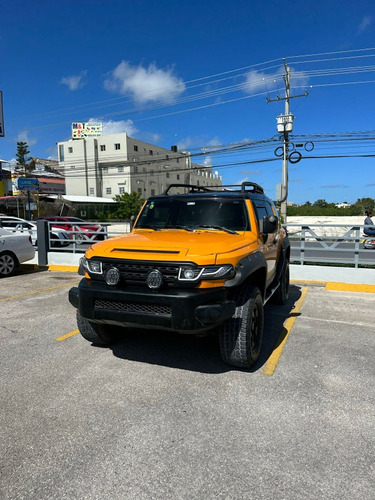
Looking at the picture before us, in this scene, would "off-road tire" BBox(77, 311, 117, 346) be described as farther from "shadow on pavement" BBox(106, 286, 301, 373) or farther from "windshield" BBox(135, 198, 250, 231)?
"windshield" BBox(135, 198, 250, 231)

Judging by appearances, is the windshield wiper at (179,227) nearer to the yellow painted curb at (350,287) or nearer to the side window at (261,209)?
the side window at (261,209)

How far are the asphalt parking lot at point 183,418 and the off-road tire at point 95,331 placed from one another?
0.14 metres

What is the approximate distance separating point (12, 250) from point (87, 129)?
69169mm

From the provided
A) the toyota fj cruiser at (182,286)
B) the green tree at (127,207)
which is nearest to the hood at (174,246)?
the toyota fj cruiser at (182,286)

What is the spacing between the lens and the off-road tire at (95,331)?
4.21 meters

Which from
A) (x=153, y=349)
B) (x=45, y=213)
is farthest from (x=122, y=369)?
(x=45, y=213)

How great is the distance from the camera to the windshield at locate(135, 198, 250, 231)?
178 inches

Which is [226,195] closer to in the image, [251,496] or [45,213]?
[251,496]

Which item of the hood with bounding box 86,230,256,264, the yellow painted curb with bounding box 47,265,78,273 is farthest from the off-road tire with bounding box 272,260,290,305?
the yellow painted curb with bounding box 47,265,78,273

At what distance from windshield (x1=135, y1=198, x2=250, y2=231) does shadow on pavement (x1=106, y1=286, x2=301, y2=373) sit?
1.42 metres

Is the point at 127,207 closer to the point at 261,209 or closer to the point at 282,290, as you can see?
the point at 282,290

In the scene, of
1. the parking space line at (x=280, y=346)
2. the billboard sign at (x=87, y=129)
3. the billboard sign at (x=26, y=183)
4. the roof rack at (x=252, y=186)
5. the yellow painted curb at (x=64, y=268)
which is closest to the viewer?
the parking space line at (x=280, y=346)

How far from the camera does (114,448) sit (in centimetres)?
253

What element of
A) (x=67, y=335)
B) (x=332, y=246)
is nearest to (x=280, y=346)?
(x=67, y=335)
